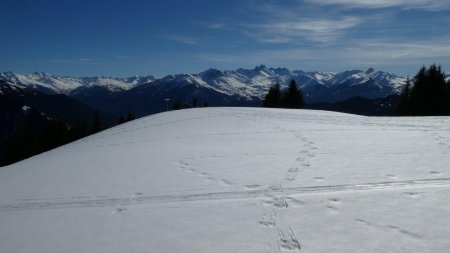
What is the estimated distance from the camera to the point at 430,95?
45125 millimetres

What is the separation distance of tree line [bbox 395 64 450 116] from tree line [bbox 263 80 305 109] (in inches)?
805

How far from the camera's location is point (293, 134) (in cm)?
1382

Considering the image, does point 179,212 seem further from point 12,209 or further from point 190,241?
point 12,209

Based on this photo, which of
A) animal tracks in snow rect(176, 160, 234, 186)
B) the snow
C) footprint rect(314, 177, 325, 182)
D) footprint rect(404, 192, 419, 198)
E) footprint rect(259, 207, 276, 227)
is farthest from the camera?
animal tracks in snow rect(176, 160, 234, 186)

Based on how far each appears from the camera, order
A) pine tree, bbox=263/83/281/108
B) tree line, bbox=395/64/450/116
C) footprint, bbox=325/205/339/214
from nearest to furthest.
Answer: footprint, bbox=325/205/339/214, tree line, bbox=395/64/450/116, pine tree, bbox=263/83/281/108

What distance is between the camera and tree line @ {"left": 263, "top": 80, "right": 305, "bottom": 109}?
63.0 metres

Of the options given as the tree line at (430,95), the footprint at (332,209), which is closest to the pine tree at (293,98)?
the tree line at (430,95)

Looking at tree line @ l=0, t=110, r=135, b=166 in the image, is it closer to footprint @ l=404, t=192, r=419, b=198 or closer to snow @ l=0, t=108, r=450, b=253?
snow @ l=0, t=108, r=450, b=253

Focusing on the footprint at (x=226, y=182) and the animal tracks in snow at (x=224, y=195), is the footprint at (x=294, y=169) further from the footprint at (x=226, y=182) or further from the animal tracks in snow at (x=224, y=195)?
the footprint at (x=226, y=182)

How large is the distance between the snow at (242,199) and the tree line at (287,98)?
51626 millimetres

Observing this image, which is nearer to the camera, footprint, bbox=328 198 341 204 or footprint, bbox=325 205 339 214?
footprint, bbox=325 205 339 214

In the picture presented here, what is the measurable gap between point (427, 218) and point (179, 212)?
4107 mm

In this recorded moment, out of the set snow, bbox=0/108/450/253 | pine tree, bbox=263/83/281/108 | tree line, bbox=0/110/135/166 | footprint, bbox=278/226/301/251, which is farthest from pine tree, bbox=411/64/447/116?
tree line, bbox=0/110/135/166

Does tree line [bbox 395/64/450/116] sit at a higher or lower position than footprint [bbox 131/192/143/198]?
higher
